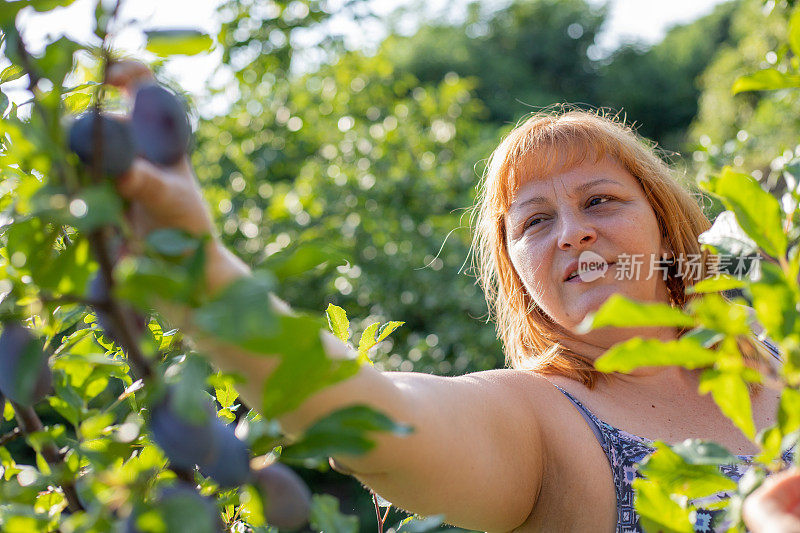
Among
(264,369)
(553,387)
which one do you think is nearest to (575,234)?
(553,387)

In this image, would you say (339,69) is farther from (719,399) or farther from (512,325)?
(719,399)

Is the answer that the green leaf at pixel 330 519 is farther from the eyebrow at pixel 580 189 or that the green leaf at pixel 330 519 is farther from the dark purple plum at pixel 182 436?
the eyebrow at pixel 580 189

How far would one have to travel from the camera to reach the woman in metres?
0.73

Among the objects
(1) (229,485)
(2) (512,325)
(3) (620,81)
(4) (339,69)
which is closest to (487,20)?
(3) (620,81)

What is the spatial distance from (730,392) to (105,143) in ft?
1.41

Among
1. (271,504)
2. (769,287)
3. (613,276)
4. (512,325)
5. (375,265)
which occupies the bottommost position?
(375,265)

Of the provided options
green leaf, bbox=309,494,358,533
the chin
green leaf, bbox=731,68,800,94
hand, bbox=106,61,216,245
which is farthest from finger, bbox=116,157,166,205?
the chin

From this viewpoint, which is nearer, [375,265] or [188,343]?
[188,343]

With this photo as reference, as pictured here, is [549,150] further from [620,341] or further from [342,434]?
[342,434]

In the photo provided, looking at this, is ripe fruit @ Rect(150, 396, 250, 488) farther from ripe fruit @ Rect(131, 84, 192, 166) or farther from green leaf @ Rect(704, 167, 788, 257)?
green leaf @ Rect(704, 167, 788, 257)

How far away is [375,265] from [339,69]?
1982mm

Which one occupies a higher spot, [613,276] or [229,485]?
[229,485]

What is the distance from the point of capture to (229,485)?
1.45ft

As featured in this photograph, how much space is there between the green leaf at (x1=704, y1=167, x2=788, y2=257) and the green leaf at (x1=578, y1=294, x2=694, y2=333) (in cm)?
12
